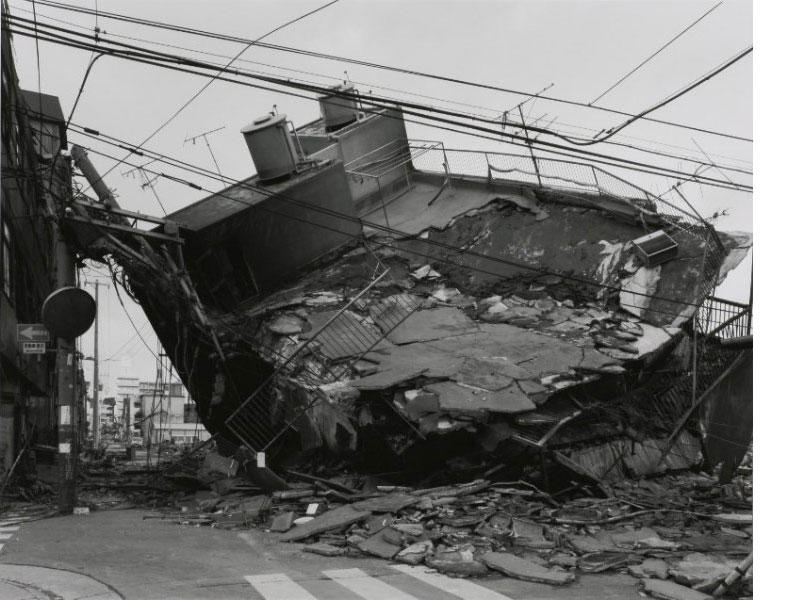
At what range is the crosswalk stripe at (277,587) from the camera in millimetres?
6730

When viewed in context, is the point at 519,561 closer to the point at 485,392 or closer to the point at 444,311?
the point at 485,392

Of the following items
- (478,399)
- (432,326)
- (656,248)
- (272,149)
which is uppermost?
(272,149)

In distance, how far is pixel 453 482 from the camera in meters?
13.4

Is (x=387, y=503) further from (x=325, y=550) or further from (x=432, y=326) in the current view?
(x=432, y=326)

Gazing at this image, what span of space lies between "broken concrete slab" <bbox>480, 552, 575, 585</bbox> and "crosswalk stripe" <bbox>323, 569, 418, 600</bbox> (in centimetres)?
138

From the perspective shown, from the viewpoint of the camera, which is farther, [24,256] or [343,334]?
[24,256]

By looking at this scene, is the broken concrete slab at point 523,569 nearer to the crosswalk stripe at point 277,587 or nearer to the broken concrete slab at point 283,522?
the crosswalk stripe at point 277,587

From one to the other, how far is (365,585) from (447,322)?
32.3ft

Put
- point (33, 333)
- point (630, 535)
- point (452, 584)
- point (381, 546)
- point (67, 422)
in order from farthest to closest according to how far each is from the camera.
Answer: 1. point (33, 333)
2. point (67, 422)
3. point (630, 535)
4. point (381, 546)
5. point (452, 584)

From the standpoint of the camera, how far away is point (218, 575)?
301 inches

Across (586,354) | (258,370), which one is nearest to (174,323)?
(258,370)

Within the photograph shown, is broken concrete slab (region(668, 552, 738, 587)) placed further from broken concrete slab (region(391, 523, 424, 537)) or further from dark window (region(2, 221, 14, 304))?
→ dark window (region(2, 221, 14, 304))

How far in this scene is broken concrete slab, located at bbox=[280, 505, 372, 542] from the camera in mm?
10055

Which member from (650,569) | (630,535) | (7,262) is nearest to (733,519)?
(630,535)
